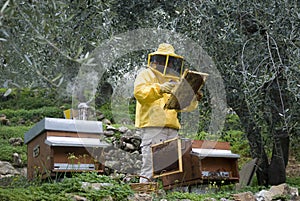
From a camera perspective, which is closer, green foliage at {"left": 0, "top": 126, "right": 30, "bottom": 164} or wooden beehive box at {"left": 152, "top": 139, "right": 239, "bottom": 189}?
wooden beehive box at {"left": 152, "top": 139, "right": 239, "bottom": 189}

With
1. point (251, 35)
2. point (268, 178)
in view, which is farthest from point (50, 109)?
point (251, 35)

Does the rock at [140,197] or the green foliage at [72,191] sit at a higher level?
the green foliage at [72,191]

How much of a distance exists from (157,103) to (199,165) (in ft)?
2.72

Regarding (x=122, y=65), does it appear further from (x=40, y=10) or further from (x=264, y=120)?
(x=40, y=10)

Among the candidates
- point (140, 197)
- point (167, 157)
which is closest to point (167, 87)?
point (167, 157)

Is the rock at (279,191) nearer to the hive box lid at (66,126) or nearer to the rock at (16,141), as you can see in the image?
the hive box lid at (66,126)

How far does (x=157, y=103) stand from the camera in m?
5.52

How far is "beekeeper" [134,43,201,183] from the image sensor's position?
5453 mm

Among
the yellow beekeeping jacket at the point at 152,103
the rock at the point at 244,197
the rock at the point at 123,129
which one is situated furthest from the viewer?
the rock at the point at 123,129

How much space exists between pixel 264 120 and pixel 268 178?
1.09 metres

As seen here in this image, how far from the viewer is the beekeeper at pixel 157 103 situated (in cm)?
545

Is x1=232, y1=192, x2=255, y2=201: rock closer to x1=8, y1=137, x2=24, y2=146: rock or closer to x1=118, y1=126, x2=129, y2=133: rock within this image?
x1=118, y1=126, x2=129, y2=133: rock

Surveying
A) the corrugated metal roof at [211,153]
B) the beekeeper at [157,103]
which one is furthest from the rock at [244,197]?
the beekeeper at [157,103]

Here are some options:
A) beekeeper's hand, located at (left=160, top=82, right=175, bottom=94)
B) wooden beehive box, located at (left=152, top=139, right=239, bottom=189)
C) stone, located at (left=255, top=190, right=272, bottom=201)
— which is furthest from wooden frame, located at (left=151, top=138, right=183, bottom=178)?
stone, located at (left=255, top=190, right=272, bottom=201)
